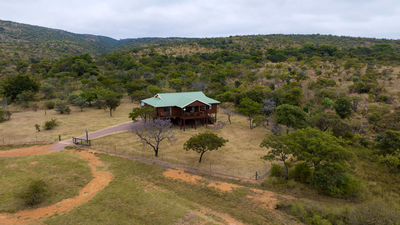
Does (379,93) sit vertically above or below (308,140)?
above

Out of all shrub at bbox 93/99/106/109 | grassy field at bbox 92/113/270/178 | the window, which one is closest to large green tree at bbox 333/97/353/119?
grassy field at bbox 92/113/270/178

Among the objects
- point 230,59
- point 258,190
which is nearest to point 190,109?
point 258,190

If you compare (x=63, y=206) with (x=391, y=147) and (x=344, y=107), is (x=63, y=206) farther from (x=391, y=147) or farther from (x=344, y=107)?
(x=344, y=107)

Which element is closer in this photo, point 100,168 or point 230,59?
point 100,168

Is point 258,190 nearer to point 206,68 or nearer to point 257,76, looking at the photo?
point 257,76

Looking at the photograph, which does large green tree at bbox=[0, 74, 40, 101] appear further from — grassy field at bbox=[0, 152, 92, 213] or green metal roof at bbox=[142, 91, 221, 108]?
grassy field at bbox=[0, 152, 92, 213]

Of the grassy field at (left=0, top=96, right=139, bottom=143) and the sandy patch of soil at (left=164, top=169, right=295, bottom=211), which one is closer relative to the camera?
the sandy patch of soil at (left=164, top=169, right=295, bottom=211)

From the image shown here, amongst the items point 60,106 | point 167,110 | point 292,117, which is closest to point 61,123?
point 60,106

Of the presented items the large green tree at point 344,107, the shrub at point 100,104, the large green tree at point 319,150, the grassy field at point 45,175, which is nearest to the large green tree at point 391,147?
the large green tree at point 319,150
